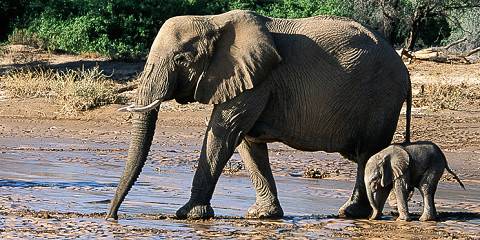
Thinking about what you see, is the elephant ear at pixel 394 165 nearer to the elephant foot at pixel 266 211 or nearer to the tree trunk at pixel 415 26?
the elephant foot at pixel 266 211

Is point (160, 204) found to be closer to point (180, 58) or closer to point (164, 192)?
point (164, 192)

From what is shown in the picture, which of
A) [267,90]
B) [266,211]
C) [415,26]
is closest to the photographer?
[267,90]

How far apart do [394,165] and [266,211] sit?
1210 millimetres

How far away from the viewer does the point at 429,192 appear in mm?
10398

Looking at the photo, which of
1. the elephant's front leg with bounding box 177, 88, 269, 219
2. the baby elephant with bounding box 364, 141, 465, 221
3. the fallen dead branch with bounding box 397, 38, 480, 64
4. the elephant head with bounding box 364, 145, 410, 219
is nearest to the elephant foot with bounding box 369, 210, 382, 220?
the elephant head with bounding box 364, 145, 410, 219

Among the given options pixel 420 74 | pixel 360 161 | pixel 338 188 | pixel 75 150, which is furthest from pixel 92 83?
pixel 360 161

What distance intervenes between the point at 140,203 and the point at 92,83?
10705 millimetres

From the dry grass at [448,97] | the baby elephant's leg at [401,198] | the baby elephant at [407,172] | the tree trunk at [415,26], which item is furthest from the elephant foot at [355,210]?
the tree trunk at [415,26]

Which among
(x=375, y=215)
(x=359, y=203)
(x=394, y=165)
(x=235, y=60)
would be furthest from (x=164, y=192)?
(x=394, y=165)

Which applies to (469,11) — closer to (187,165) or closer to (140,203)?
(187,165)

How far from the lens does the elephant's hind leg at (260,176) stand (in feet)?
35.7

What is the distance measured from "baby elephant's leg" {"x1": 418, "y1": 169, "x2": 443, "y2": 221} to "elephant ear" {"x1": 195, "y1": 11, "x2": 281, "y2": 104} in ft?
5.18

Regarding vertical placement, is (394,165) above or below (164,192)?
above

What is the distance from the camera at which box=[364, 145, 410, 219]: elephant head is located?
34.0ft
